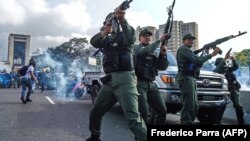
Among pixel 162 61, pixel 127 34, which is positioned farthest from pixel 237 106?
pixel 127 34

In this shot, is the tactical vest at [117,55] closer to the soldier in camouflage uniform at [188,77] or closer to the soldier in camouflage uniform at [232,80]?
the soldier in camouflage uniform at [188,77]

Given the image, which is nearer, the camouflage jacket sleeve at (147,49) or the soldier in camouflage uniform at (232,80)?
the camouflage jacket sleeve at (147,49)

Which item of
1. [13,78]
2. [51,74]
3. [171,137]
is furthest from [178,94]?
[13,78]

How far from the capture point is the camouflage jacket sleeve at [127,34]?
412 cm

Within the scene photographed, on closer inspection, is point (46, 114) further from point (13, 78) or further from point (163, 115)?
point (13, 78)

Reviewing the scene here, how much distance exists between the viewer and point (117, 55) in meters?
4.33

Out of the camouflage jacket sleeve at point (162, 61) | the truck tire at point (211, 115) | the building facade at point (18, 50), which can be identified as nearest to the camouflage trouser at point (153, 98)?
the camouflage jacket sleeve at point (162, 61)

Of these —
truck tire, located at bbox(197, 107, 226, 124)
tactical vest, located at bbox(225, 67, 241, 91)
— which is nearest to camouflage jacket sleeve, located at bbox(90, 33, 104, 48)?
truck tire, located at bbox(197, 107, 226, 124)

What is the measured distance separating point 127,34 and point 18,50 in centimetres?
6339

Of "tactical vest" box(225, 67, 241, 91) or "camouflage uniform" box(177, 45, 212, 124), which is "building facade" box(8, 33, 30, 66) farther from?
"camouflage uniform" box(177, 45, 212, 124)

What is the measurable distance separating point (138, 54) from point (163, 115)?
1.13 meters

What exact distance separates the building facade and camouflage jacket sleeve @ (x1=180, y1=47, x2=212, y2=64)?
195 ft

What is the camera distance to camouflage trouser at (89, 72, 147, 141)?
3.91 metres

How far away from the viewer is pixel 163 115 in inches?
204
